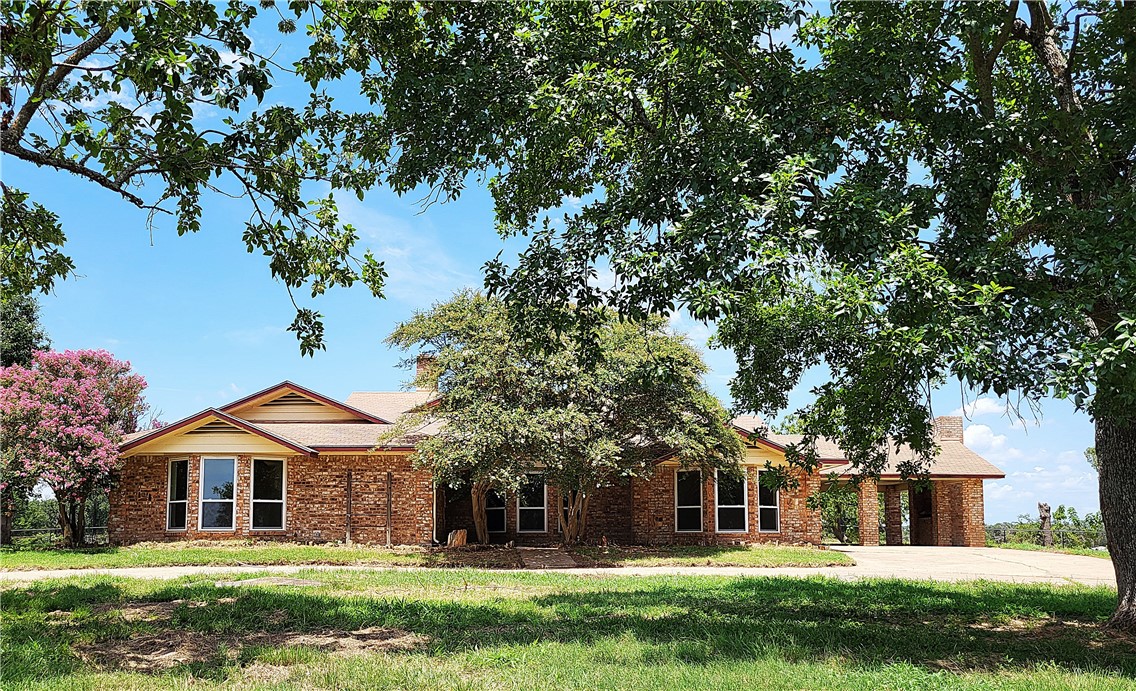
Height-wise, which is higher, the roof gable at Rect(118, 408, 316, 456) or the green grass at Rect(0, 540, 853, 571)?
the roof gable at Rect(118, 408, 316, 456)

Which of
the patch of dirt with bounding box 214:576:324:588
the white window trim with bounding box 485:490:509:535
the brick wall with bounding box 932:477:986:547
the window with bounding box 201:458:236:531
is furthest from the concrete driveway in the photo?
the window with bounding box 201:458:236:531

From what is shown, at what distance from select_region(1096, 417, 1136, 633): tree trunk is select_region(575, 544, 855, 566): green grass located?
9.43 metres

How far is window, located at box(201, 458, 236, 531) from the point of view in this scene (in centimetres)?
2202

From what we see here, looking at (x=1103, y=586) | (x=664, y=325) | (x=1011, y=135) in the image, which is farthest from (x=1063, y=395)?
(x=664, y=325)

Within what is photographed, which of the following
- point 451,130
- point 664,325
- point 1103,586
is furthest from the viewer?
point 664,325

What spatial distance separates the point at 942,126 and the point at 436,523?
1875 cm

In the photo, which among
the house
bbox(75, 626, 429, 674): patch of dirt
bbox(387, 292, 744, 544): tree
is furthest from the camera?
the house

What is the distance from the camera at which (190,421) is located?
2177 centimetres

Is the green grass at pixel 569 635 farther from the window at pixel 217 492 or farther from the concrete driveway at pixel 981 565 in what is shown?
the window at pixel 217 492

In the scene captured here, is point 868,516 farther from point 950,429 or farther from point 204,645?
point 204,645

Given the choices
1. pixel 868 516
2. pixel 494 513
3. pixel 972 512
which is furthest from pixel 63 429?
pixel 972 512

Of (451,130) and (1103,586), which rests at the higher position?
(451,130)

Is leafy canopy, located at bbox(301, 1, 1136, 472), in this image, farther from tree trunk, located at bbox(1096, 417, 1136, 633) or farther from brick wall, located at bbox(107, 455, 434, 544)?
brick wall, located at bbox(107, 455, 434, 544)

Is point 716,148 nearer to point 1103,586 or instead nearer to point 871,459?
point 871,459
